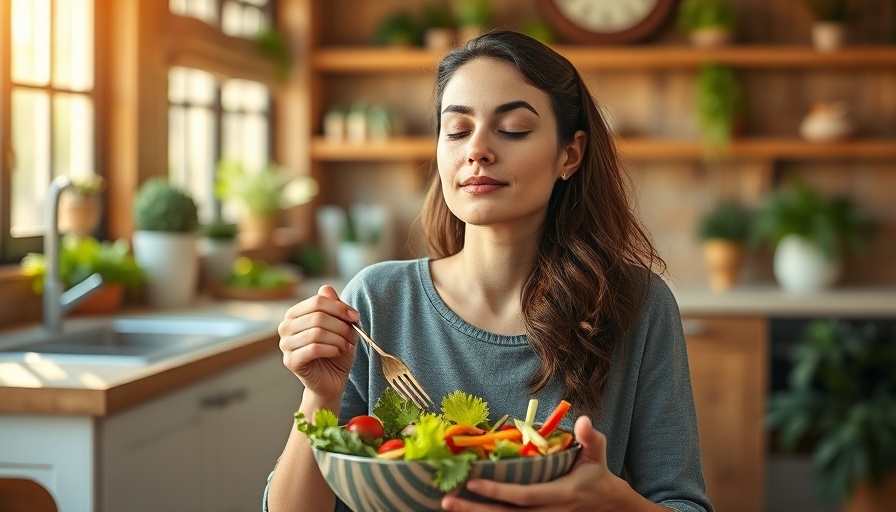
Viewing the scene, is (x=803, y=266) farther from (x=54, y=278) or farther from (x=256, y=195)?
(x=54, y=278)

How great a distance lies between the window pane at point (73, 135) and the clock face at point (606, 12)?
215 cm

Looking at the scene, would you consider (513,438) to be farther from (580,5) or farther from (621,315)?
(580,5)

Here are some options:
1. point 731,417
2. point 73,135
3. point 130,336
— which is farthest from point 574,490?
point 731,417

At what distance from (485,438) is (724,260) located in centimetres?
351

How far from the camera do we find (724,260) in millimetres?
4535

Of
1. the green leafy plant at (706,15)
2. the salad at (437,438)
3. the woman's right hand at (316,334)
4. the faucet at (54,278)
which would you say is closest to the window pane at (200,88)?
the faucet at (54,278)

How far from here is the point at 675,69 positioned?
4.79 metres

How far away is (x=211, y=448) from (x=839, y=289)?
112 inches

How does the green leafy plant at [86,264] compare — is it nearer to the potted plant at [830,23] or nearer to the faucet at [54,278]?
the faucet at [54,278]

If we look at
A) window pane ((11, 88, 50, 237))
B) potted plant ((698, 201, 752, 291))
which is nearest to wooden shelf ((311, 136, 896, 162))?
potted plant ((698, 201, 752, 291))

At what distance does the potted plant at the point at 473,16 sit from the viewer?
185 inches

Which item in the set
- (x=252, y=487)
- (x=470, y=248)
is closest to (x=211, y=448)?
(x=252, y=487)

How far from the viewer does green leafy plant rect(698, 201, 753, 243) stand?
14.9 ft

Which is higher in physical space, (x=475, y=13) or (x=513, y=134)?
(x=475, y=13)
